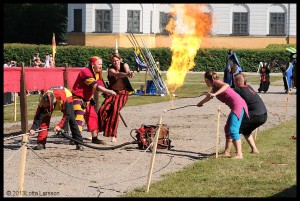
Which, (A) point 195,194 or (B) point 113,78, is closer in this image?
(A) point 195,194

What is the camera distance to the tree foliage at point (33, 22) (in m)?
71.4

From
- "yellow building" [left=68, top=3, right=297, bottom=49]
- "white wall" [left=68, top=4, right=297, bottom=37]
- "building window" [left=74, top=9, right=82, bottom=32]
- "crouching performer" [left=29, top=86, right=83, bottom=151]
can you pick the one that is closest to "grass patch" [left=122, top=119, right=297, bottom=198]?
"crouching performer" [left=29, top=86, right=83, bottom=151]

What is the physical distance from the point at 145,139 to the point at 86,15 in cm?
4952

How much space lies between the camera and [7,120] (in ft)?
74.4

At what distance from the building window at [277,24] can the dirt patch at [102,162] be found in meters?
42.3

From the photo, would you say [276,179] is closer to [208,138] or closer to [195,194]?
[195,194]

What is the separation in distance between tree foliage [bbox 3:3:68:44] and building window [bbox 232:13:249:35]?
15632 millimetres

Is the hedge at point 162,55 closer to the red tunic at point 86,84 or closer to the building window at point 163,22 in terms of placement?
the building window at point 163,22

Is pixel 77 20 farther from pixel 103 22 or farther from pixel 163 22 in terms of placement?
pixel 163 22

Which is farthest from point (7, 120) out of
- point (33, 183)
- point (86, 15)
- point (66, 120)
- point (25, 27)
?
point (25, 27)

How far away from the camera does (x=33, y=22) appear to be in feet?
235

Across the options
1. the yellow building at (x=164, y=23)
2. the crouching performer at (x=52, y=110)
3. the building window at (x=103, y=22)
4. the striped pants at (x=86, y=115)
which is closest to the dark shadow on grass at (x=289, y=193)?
the crouching performer at (x=52, y=110)

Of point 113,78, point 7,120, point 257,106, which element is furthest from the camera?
point 7,120

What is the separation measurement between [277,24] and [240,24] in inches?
112
